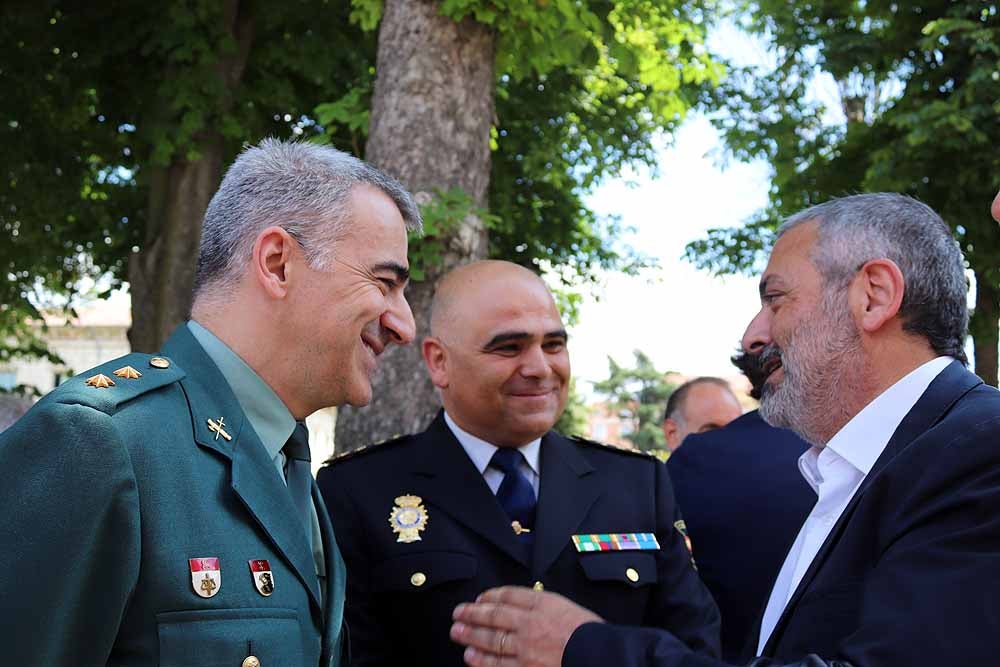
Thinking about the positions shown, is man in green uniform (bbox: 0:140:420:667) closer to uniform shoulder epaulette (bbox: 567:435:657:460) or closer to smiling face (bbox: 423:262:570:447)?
smiling face (bbox: 423:262:570:447)

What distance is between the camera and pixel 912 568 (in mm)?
2006

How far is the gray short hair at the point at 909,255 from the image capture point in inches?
107

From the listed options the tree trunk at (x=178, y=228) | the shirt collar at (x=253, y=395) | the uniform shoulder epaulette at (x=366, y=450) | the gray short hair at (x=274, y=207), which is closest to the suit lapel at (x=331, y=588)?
the shirt collar at (x=253, y=395)

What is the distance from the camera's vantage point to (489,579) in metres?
3.29

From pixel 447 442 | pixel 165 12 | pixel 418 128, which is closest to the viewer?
pixel 447 442

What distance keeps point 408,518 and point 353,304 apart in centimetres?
98

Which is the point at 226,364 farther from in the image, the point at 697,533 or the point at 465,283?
the point at 697,533

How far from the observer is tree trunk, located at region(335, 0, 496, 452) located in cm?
548

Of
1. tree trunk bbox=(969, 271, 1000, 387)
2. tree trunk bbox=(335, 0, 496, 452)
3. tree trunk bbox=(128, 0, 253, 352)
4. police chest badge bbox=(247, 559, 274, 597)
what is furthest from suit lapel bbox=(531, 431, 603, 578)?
tree trunk bbox=(969, 271, 1000, 387)

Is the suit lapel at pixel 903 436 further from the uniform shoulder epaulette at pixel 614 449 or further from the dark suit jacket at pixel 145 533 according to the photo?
the uniform shoulder epaulette at pixel 614 449

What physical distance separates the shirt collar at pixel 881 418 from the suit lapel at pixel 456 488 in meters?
1.06

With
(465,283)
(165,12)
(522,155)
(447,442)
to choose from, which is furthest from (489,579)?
(522,155)

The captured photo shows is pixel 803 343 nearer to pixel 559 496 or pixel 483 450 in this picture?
pixel 559 496

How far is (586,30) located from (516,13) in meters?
1.03
